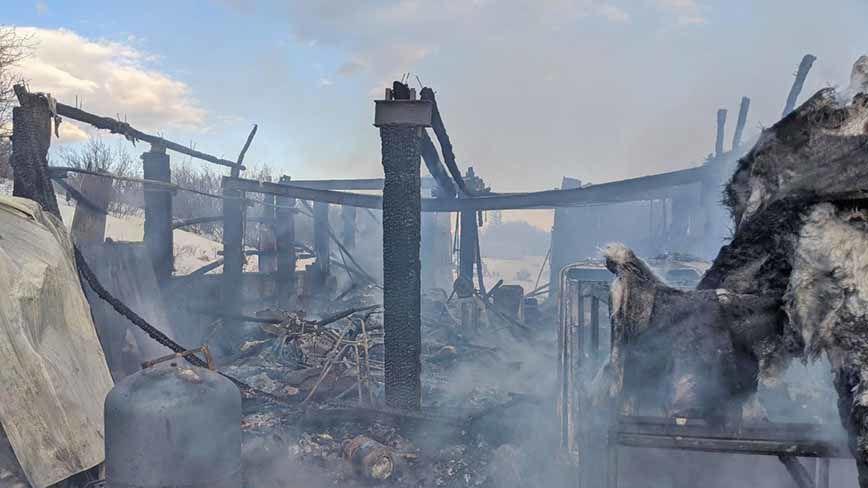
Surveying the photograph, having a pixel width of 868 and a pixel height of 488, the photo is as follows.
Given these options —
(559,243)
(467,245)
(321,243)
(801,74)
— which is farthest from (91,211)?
(559,243)

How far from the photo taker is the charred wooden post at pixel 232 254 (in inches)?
489

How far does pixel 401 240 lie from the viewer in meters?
6.59

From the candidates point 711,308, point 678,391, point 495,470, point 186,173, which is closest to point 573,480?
point 495,470

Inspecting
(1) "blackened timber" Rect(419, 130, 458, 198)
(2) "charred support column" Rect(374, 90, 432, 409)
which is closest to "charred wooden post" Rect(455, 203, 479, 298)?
(1) "blackened timber" Rect(419, 130, 458, 198)

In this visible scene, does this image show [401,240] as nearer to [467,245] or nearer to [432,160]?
[432,160]

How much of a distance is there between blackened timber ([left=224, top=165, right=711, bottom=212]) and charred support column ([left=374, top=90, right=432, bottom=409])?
500 centimetres

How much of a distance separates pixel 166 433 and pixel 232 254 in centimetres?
876

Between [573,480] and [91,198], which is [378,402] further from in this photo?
[91,198]

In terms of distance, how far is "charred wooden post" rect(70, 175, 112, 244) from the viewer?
26.8ft

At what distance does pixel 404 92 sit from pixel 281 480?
458cm

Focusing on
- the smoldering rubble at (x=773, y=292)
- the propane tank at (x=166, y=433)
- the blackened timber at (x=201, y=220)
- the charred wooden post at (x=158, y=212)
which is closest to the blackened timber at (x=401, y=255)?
the propane tank at (x=166, y=433)

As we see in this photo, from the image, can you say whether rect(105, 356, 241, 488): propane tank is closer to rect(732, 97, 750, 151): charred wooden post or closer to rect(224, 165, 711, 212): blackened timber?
rect(224, 165, 711, 212): blackened timber

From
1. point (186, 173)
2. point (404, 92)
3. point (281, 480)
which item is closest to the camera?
point (281, 480)

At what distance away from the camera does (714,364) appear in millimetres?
2750
